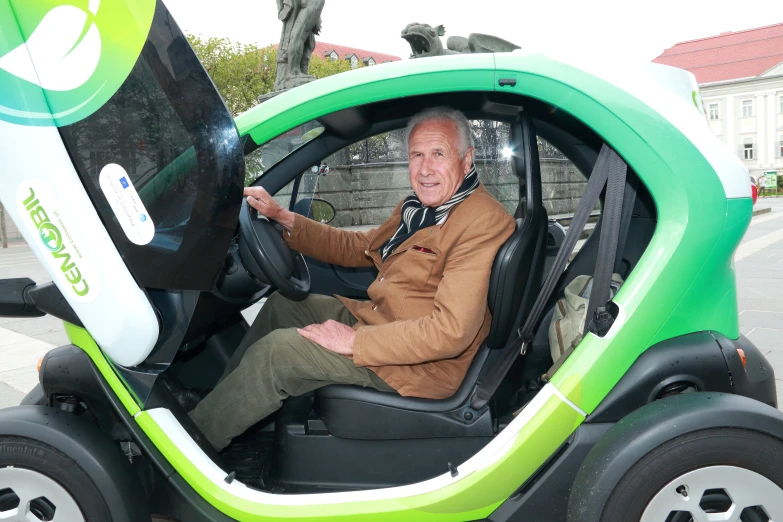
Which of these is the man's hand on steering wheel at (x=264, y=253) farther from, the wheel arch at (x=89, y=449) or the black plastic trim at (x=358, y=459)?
the wheel arch at (x=89, y=449)

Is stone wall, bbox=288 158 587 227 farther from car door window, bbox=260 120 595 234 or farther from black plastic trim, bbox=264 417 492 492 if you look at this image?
black plastic trim, bbox=264 417 492 492

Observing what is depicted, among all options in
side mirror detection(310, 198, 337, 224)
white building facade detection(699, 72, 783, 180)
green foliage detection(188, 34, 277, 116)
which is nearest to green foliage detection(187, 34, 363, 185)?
green foliage detection(188, 34, 277, 116)

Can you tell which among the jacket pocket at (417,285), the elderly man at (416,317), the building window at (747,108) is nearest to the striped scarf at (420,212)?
the elderly man at (416,317)

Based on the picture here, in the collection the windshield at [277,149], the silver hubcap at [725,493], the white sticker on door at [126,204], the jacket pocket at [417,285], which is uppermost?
the windshield at [277,149]

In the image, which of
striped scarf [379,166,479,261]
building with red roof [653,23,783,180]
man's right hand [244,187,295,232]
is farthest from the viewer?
building with red roof [653,23,783,180]

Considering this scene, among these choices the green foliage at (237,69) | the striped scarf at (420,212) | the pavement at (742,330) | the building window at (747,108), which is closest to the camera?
the striped scarf at (420,212)

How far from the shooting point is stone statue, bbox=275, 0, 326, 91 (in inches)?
528

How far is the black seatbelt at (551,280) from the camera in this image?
1.75 m

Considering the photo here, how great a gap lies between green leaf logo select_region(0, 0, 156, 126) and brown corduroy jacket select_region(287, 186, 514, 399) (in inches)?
38.8

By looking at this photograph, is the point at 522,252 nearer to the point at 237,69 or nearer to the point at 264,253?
the point at 264,253

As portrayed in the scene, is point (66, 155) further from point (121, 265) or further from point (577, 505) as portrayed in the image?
point (577, 505)

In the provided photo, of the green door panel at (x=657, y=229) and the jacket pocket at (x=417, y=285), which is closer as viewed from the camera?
the green door panel at (x=657, y=229)

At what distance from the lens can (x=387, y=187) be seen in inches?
101

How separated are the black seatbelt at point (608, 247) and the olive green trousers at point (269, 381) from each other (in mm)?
634
